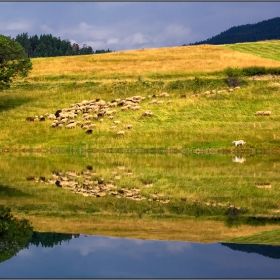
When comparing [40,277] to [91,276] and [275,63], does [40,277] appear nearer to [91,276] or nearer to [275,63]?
[91,276]

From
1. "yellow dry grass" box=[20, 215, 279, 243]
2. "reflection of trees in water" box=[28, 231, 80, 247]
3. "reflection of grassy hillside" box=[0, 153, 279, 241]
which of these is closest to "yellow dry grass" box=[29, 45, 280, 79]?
"reflection of grassy hillside" box=[0, 153, 279, 241]

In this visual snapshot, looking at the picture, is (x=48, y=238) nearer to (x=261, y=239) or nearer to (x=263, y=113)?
(x=261, y=239)

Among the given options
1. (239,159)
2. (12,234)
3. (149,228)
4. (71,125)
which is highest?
(71,125)

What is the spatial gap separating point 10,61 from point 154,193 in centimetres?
5249

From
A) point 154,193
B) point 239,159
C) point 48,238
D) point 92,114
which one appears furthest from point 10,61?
point 48,238

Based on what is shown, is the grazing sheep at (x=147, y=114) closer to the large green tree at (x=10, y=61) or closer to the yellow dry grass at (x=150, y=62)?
the yellow dry grass at (x=150, y=62)

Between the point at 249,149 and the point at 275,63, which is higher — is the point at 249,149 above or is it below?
below

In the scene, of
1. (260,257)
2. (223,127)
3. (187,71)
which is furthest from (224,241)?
(187,71)

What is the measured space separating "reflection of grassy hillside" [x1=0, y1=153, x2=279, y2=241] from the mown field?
0.21ft

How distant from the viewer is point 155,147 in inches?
2425

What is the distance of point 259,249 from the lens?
64.0 ft

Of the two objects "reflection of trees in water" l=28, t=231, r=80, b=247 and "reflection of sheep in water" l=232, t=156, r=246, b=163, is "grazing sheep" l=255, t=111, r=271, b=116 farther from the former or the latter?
"reflection of trees in water" l=28, t=231, r=80, b=247

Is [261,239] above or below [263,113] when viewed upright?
below

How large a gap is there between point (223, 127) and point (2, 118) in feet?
91.7
